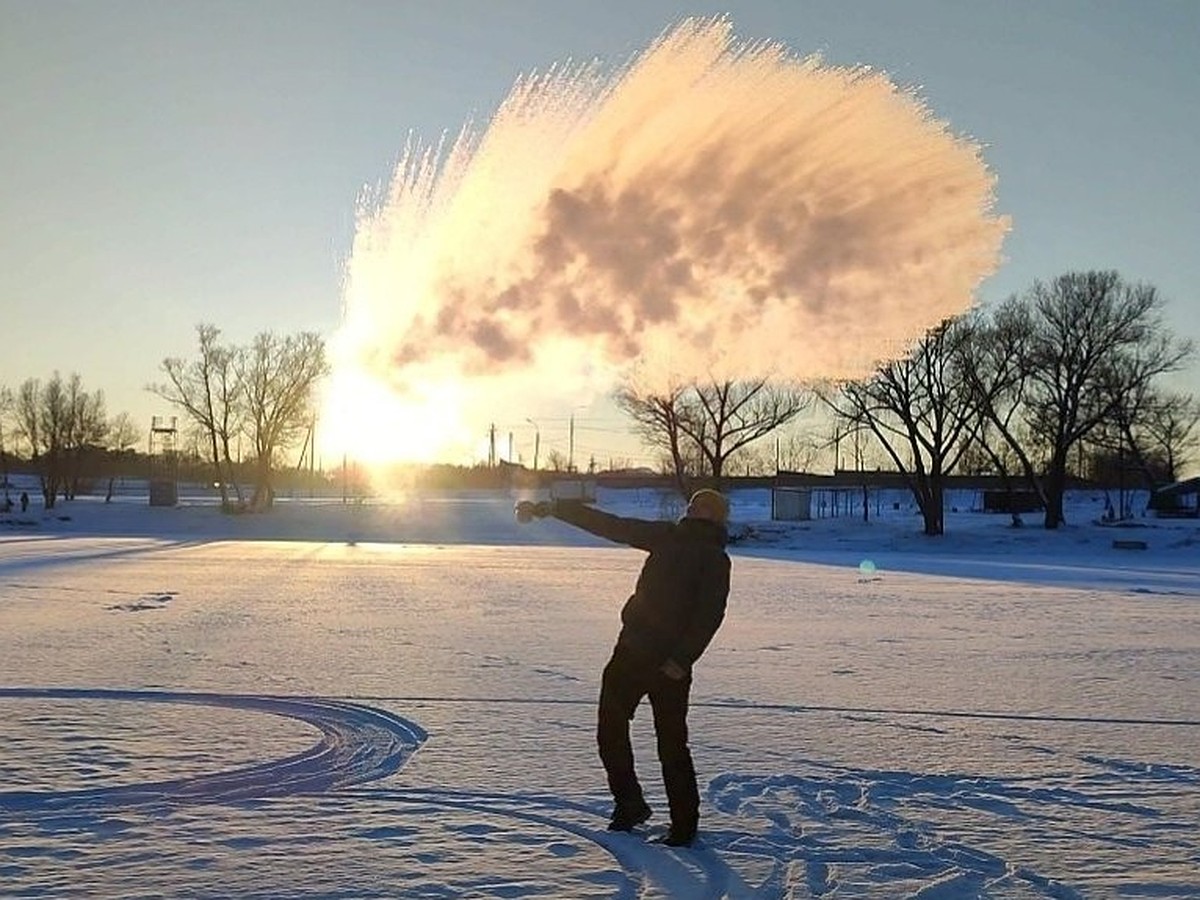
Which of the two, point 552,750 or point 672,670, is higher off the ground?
point 672,670

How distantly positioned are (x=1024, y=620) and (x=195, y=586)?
16.8m

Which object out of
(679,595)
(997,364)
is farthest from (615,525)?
(997,364)

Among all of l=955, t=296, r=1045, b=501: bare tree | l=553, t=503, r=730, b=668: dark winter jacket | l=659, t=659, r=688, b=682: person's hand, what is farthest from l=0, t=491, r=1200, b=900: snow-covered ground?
l=955, t=296, r=1045, b=501: bare tree

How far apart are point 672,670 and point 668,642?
0.16m

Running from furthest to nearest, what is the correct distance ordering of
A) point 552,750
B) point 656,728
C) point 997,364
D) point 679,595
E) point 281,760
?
point 997,364
point 552,750
point 281,760
point 656,728
point 679,595

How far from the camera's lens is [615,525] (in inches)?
281

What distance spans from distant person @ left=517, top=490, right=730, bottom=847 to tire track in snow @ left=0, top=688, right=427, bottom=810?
2133 mm

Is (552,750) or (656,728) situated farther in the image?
(552,750)

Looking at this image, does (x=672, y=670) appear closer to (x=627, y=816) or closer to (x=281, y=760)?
(x=627, y=816)

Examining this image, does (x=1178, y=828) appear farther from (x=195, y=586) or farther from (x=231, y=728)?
(x=195, y=586)

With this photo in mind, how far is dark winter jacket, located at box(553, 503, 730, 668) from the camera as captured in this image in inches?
272

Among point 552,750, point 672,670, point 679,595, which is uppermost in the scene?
point 679,595

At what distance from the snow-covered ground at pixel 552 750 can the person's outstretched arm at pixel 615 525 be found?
5.60 feet

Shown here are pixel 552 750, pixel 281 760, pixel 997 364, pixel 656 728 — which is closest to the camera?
pixel 656 728
